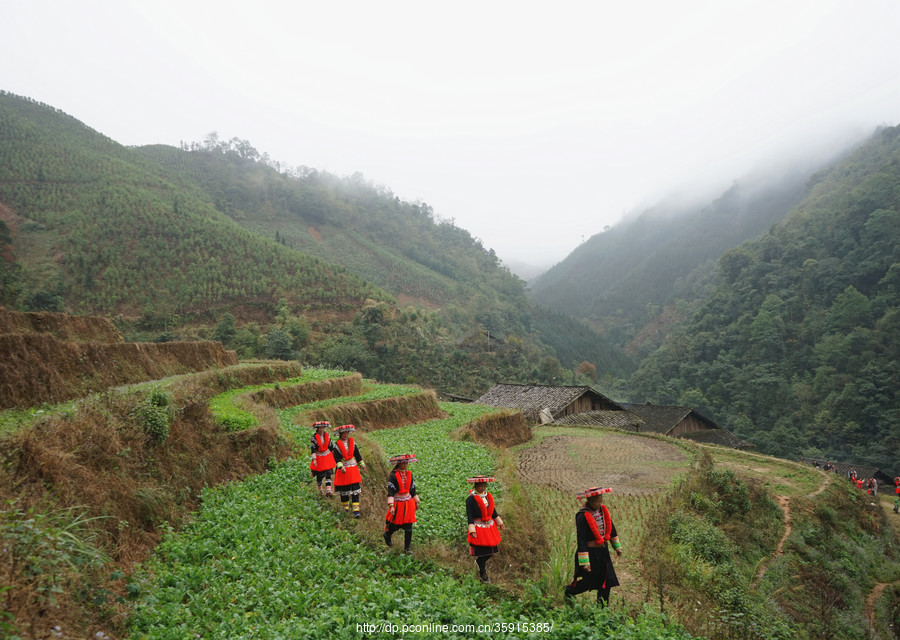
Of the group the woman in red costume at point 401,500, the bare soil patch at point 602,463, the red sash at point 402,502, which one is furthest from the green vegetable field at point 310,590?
the bare soil patch at point 602,463

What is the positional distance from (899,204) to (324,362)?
87.6 metres

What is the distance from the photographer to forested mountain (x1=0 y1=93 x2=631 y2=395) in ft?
161

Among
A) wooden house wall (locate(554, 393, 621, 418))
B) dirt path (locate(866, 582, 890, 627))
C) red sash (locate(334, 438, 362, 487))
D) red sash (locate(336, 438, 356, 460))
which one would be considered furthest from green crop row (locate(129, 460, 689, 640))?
wooden house wall (locate(554, 393, 621, 418))

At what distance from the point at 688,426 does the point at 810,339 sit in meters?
38.0

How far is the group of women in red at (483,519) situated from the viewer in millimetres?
6781

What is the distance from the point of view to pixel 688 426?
4038 centimetres

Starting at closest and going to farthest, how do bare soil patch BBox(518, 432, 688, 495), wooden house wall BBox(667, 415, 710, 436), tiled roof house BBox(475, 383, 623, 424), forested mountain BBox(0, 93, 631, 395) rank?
1. bare soil patch BBox(518, 432, 688, 495)
2. tiled roof house BBox(475, 383, 623, 424)
3. wooden house wall BBox(667, 415, 710, 436)
4. forested mountain BBox(0, 93, 631, 395)

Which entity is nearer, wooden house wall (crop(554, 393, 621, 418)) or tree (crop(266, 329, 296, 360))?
wooden house wall (crop(554, 393, 621, 418))

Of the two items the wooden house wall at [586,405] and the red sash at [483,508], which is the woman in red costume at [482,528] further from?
the wooden house wall at [586,405]

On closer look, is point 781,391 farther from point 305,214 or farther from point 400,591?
point 305,214

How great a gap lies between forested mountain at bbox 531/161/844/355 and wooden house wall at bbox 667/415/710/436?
3062 inches

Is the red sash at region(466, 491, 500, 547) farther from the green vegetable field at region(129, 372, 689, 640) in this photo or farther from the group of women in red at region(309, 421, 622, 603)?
the green vegetable field at region(129, 372, 689, 640)

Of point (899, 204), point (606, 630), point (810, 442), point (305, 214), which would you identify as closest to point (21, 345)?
point (606, 630)

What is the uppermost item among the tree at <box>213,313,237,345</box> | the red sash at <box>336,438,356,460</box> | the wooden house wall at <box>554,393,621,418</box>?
the red sash at <box>336,438,356,460</box>
